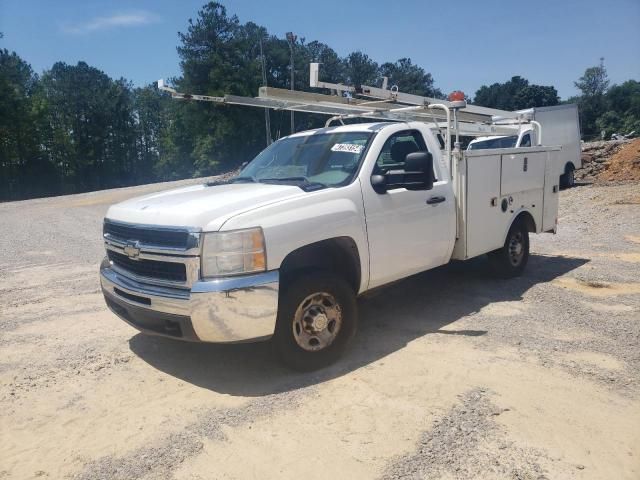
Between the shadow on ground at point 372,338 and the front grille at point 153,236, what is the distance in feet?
3.85

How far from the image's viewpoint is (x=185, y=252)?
11.7 ft

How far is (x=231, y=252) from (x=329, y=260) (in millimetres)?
1140

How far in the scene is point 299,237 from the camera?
12.5 ft

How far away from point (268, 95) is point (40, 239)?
8.65m

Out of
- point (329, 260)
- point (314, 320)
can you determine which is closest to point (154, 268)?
point (314, 320)

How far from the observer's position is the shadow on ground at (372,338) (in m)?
4.04

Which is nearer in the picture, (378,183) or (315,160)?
(378,183)

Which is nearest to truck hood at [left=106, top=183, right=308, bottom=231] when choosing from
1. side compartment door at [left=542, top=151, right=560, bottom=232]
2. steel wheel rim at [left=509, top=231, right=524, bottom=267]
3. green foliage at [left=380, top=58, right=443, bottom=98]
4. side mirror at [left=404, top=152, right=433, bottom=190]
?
side mirror at [left=404, top=152, right=433, bottom=190]

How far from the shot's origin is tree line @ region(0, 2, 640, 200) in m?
54.2

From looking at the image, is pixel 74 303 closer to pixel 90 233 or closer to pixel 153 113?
pixel 90 233

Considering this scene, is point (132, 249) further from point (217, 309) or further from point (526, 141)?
point (526, 141)

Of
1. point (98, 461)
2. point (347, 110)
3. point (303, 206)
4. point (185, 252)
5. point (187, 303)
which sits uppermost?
point (347, 110)

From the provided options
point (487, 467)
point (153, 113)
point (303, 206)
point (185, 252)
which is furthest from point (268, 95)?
point (153, 113)

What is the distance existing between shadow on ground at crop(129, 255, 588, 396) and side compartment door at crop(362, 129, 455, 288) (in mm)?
394
